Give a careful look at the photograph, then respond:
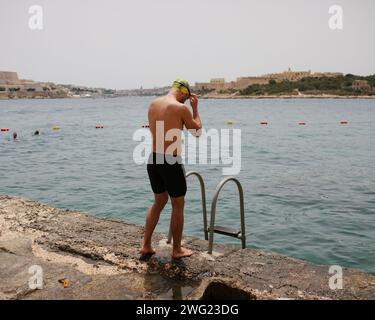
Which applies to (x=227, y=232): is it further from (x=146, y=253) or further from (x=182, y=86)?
(x=182, y=86)

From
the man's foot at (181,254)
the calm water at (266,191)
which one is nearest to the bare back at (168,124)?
the man's foot at (181,254)

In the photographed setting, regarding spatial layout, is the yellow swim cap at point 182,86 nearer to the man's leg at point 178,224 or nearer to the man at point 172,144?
the man at point 172,144

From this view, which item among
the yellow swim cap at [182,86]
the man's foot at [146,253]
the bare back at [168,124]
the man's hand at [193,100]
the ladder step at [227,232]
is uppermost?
the yellow swim cap at [182,86]

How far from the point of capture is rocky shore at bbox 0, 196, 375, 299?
12.9 feet

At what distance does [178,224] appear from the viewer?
14.9 ft

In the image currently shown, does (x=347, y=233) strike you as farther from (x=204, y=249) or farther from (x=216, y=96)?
(x=216, y=96)

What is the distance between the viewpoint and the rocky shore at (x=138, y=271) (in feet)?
12.9

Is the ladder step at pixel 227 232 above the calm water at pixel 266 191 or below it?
above

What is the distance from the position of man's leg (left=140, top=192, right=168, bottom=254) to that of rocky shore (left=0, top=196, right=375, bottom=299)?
0.16 meters

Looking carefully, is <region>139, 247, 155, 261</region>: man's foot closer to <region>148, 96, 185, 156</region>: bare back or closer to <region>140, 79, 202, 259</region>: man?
<region>140, 79, 202, 259</region>: man

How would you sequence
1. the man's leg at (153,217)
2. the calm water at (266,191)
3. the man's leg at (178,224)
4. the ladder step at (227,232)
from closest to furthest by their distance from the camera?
the man's leg at (178,224), the man's leg at (153,217), the ladder step at (227,232), the calm water at (266,191)

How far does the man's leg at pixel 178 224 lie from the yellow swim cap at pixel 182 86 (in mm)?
1292

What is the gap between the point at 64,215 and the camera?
6.80 metres
